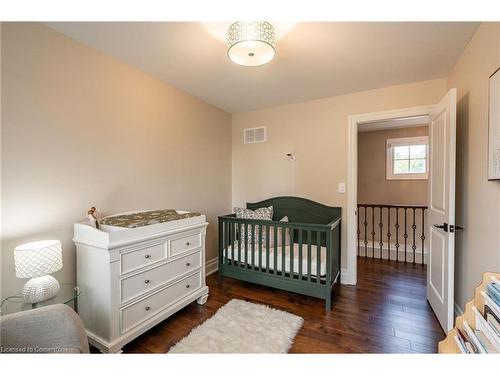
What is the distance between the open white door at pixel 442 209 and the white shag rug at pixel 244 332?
3.78 ft

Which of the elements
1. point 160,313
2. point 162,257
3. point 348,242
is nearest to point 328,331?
point 348,242

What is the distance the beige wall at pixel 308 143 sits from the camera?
97.4 inches

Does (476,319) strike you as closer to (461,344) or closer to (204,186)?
(461,344)

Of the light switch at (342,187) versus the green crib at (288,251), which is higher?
the light switch at (342,187)

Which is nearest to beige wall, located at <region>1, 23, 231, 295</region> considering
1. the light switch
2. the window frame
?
the light switch

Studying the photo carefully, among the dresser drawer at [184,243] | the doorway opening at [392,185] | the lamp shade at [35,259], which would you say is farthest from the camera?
the doorway opening at [392,185]

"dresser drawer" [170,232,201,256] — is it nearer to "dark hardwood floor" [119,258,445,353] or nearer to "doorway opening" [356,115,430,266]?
"dark hardwood floor" [119,258,445,353]

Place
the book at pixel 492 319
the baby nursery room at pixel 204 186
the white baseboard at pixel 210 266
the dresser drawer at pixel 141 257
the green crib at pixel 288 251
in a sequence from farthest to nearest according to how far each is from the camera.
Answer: the white baseboard at pixel 210 266, the green crib at pixel 288 251, the dresser drawer at pixel 141 257, the baby nursery room at pixel 204 186, the book at pixel 492 319

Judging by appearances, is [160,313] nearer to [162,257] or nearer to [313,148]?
[162,257]

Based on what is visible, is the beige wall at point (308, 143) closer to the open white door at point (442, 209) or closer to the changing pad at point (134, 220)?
the open white door at point (442, 209)

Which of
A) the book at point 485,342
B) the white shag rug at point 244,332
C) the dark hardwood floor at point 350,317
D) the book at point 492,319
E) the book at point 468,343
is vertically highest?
the book at point 492,319

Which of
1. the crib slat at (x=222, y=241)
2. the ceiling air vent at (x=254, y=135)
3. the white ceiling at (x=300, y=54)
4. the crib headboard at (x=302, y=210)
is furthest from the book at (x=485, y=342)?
the ceiling air vent at (x=254, y=135)

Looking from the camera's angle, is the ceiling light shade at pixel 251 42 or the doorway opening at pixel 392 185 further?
the doorway opening at pixel 392 185
